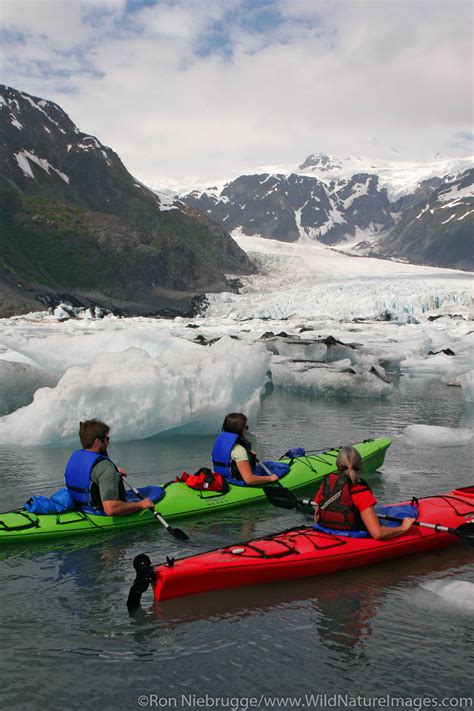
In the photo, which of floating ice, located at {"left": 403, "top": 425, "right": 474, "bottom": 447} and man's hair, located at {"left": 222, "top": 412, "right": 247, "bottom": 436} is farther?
floating ice, located at {"left": 403, "top": 425, "right": 474, "bottom": 447}

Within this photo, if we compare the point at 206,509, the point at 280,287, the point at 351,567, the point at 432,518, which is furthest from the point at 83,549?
the point at 280,287

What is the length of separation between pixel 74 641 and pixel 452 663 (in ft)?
7.52

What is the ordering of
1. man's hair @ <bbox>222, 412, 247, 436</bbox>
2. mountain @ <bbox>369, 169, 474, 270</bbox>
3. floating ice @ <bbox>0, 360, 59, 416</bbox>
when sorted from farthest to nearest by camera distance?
mountain @ <bbox>369, 169, 474, 270</bbox>
floating ice @ <bbox>0, 360, 59, 416</bbox>
man's hair @ <bbox>222, 412, 247, 436</bbox>

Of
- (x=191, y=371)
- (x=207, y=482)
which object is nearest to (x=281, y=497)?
(x=207, y=482)

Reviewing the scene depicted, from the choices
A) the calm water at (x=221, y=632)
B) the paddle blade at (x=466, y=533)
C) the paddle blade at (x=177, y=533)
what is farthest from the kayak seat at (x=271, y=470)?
the paddle blade at (x=466, y=533)

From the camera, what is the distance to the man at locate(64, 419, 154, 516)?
229 inches

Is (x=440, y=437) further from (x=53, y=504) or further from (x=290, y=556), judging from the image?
(x=53, y=504)

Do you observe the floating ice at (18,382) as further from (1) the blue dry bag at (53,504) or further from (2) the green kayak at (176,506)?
(1) the blue dry bag at (53,504)

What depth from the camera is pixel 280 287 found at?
56.5 meters

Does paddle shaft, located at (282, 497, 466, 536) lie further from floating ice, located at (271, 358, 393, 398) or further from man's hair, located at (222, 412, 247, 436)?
floating ice, located at (271, 358, 393, 398)

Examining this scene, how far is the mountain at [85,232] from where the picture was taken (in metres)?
50.1

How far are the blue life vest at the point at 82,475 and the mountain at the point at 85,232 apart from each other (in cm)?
3518

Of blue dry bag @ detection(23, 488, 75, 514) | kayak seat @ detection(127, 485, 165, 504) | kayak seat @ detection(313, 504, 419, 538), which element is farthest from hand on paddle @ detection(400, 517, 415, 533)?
blue dry bag @ detection(23, 488, 75, 514)

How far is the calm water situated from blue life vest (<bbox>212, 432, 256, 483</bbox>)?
1.43 feet
